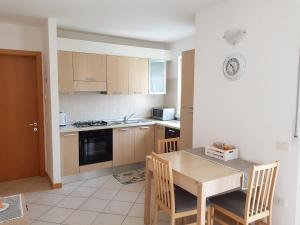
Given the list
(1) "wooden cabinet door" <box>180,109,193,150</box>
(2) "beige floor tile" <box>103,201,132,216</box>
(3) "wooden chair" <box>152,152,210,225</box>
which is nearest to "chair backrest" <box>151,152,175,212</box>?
(3) "wooden chair" <box>152,152,210,225</box>

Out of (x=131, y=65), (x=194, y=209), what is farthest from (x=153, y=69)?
(x=194, y=209)

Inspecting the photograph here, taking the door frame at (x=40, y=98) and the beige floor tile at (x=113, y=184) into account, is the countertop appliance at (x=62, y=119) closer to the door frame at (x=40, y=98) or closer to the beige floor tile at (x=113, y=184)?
the door frame at (x=40, y=98)

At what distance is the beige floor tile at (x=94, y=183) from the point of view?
12.4ft

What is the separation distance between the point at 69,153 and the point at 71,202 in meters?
0.82

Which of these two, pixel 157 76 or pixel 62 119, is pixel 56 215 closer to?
pixel 62 119

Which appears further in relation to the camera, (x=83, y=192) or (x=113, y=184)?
(x=113, y=184)

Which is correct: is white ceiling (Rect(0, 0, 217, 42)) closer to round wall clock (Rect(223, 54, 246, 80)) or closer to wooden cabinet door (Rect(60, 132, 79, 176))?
round wall clock (Rect(223, 54, 246, 80))

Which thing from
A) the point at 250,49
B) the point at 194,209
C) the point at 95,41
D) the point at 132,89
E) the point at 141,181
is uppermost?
the point at 95,41

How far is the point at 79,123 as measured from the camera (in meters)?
4.30

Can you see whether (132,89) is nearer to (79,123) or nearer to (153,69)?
A: (153,69)

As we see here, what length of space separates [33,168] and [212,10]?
3.66 meters

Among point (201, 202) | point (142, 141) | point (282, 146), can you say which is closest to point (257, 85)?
point (282, 146)

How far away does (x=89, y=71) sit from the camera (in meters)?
4.07

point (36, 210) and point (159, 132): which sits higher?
point (159, 132)
